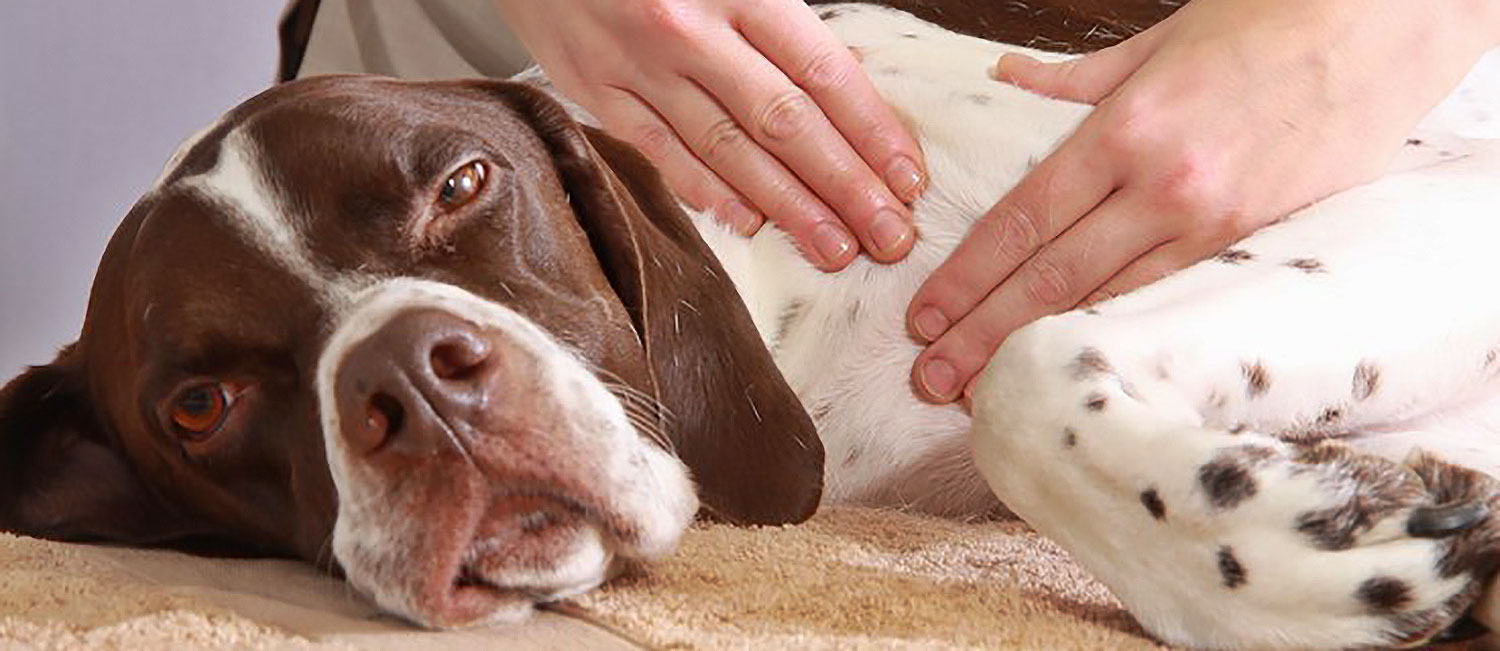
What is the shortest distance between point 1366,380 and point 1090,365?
1.27 ft

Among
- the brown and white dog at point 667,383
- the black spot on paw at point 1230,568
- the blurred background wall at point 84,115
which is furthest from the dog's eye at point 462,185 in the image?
the blurred background wall at point 84,115

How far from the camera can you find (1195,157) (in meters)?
2.32

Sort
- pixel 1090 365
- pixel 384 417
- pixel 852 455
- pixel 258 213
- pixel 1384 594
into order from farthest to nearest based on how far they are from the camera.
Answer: pixel 852 455
pixel 258 213
pixel 1090 365
pixel 384 417
pixel 1384 594

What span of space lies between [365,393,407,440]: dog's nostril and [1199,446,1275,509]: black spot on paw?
78 centimetres

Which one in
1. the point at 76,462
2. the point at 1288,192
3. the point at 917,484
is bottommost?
the point at 917,484

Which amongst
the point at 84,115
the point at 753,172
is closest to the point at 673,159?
the point at 753,172

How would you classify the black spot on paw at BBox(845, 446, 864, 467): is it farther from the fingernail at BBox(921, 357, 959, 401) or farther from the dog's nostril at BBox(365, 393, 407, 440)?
the dog's nostril at BBox(365, 393, 407, 440)

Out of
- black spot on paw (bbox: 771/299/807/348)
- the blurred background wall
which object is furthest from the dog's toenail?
the blurred background wall

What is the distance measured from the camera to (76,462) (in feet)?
7.96

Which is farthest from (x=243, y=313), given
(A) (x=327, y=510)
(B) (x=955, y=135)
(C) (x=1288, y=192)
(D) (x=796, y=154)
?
(C) (x=1288, y=192)

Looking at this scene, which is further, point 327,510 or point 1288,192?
point 1288,192

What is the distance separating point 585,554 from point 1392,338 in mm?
970

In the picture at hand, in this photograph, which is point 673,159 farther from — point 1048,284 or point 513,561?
point 513,561

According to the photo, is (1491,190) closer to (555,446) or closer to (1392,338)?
(1392,338)
